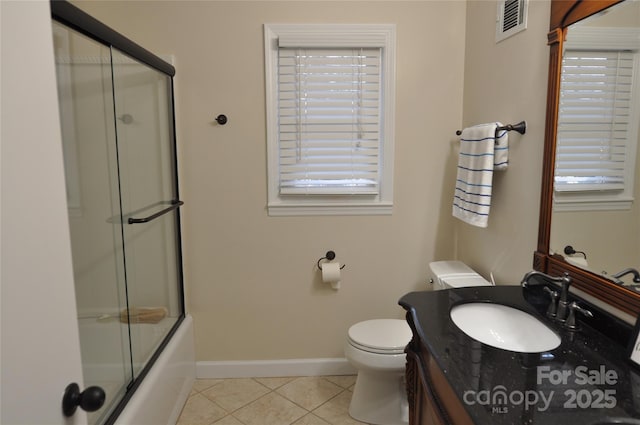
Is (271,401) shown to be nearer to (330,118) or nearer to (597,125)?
(330,118)

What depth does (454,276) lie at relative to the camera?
2152 millimetres

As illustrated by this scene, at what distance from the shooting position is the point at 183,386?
236cm

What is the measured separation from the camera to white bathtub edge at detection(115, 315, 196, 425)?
175 centimetres

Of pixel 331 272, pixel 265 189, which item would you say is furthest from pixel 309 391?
pixel 265 189

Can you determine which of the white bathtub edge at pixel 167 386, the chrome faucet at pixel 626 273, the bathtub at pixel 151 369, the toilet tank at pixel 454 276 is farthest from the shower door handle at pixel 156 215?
the chrome faucet at pixel 626 273

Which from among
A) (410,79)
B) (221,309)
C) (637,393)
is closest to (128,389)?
(221,309)

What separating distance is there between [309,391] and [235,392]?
45 centimetres

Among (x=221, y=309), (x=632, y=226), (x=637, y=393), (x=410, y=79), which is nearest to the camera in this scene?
(x=637, y=393)

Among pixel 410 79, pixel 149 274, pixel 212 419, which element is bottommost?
pixel 212 419

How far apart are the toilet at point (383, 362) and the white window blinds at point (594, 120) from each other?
80 cm

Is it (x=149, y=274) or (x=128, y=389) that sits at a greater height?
(x=149, y=274)

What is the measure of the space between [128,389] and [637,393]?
Answer: 1820 mm

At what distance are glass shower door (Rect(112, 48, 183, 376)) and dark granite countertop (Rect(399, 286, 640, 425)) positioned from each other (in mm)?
1377

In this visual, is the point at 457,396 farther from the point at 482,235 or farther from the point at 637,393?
the point at 482,235
